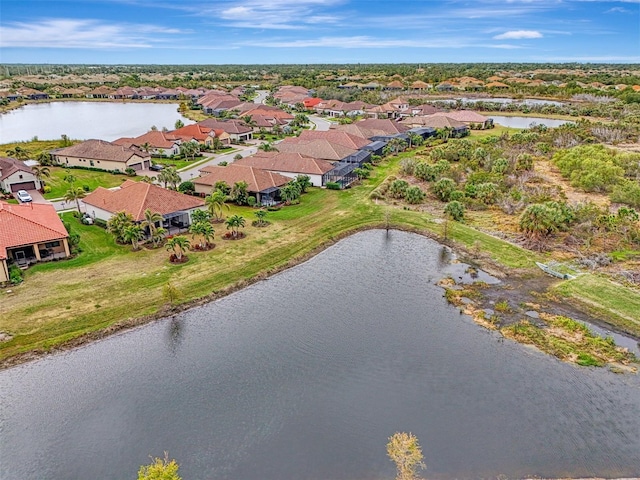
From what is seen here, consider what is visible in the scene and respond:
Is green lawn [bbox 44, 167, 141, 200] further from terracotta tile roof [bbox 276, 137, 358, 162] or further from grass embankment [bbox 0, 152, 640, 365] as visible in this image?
terracotta tile roof [bbox 276, 137, 358, 162]

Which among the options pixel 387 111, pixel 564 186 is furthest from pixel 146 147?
Result: pixel 387 111

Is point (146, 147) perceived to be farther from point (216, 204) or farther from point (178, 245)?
point (178, 245)

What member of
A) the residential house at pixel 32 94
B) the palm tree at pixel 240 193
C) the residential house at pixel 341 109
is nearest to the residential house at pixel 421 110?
the residential house at pixel 341 109

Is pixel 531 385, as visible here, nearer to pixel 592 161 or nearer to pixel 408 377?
pixel 408 377

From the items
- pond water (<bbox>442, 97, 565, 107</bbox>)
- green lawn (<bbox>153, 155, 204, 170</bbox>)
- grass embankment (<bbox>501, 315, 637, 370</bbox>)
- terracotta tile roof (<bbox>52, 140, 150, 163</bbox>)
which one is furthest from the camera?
pond water (<bbox>442, 97, 565, 107</bbox>)

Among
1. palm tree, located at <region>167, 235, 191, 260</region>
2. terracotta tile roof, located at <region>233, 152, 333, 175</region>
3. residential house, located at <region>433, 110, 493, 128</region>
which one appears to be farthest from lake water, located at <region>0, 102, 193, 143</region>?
residential house, located at <region>433, 110, 493, 128</region>

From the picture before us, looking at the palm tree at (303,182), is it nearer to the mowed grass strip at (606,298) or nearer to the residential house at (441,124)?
the mowed grass strip at (606,298)
